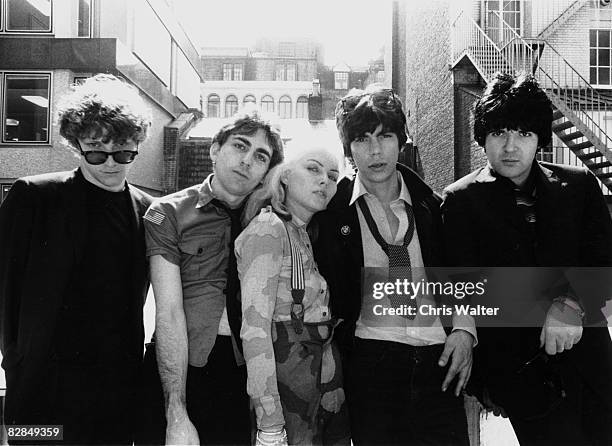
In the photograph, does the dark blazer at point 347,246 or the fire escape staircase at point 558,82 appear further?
the fire escape staircase at point 558,82

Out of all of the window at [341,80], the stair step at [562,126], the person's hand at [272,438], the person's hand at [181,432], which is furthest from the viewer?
the window at [341,80]

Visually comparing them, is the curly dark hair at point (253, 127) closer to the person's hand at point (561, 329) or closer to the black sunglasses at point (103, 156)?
the black sunglasses at point (103, 156)

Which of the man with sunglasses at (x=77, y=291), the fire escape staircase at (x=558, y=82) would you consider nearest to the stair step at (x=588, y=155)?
the fire escape staircase at (x=558, y=82)

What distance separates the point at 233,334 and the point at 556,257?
1.17m

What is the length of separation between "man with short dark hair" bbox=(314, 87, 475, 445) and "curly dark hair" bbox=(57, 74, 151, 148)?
836mm

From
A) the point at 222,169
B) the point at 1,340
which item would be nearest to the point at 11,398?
the point at 1,340

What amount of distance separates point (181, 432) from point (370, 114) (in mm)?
1327

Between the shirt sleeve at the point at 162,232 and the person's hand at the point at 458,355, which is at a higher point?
the shirt sleeve at the point at 162,232

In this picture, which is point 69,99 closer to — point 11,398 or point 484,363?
point 11,398

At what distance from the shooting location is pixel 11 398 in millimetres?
1787

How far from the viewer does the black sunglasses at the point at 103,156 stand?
6.48ft

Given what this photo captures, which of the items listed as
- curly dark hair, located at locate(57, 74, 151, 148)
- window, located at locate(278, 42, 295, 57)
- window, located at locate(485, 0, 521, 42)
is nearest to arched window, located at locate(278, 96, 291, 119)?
window, located at locate(278, 42, 295, 57)

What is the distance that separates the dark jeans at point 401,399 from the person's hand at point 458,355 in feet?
0.13

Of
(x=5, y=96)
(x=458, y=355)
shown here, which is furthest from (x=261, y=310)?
(x=5, y=96)
